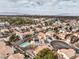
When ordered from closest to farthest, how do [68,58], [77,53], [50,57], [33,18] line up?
[50,57] → [68,58] → [77,53] → [33,18]

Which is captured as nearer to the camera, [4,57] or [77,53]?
[4,57]

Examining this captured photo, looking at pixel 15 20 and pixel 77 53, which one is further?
pixel 15 20

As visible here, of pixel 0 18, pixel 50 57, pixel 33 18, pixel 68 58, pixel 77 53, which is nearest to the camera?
pixel 50 57

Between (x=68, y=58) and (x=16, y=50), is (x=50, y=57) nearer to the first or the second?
(x=68, y=58)

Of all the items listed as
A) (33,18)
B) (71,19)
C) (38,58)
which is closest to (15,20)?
(33,18)

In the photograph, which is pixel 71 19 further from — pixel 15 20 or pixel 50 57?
pixel 50 57

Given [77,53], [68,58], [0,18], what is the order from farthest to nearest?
1. [0,18]
2. [77,53]
3. [68,58]

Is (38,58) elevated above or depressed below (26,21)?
above

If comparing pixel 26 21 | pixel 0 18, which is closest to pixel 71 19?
pixel 26 21

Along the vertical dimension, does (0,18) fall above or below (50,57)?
below
